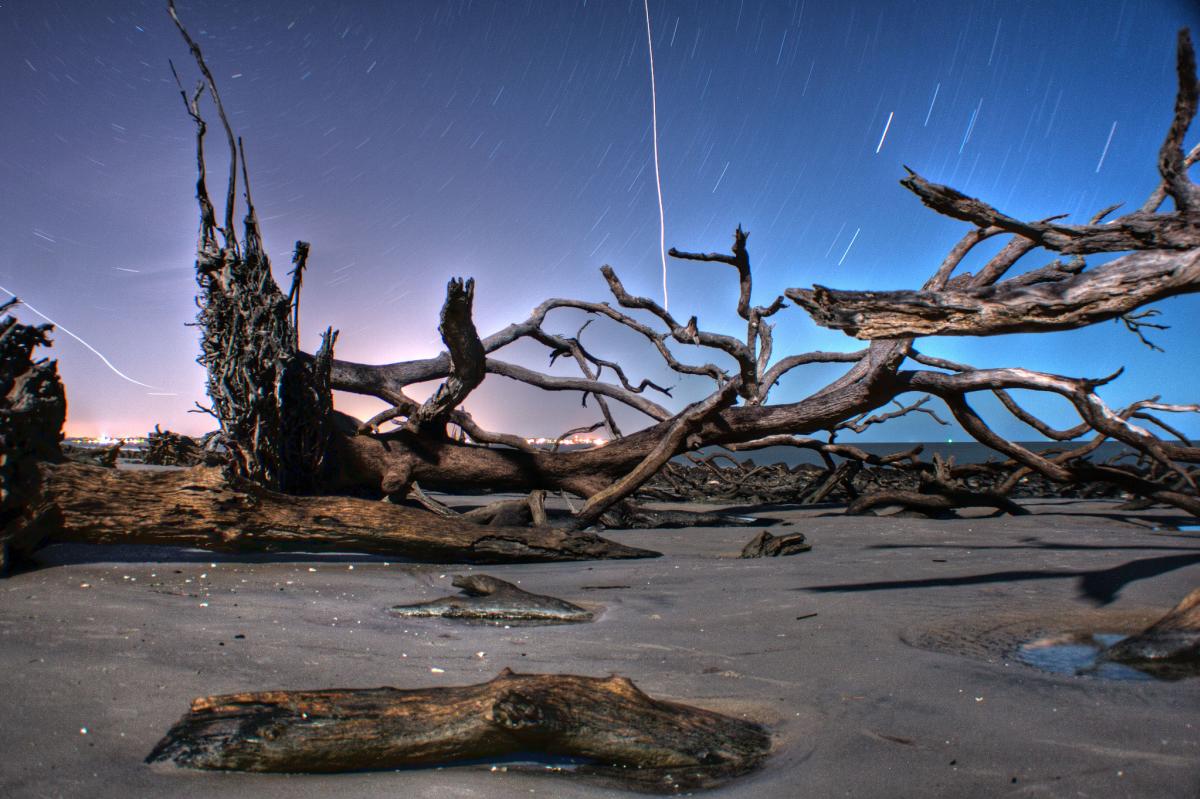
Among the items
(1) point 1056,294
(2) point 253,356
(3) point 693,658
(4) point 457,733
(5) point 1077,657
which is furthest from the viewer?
(2) point 253,356

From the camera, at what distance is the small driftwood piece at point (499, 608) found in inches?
144

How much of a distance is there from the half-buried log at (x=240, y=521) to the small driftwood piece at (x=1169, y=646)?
3.62 m

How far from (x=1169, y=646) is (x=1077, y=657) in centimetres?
30

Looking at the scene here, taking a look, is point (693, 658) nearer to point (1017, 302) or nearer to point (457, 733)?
point (457, 733)

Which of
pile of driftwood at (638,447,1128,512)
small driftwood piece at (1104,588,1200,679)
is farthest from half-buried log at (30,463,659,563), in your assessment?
pile of driftwood at (638,447,1128,512)

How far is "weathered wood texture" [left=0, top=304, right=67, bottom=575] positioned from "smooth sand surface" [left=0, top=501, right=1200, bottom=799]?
257mm

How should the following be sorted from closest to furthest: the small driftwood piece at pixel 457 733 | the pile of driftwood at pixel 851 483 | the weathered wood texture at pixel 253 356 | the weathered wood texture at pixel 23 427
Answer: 1. the small driftwood piece at pixel 457 733
2. the weathered wood texture at pixel 23 427
3. the weathered wood texture at pixel 253 356
4. the pile of driftwood at pixel 851 483

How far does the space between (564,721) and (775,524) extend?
22.6ft

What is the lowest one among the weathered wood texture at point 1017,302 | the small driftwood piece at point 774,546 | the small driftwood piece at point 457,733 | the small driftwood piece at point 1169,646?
the small driftwood piece at point 457,733

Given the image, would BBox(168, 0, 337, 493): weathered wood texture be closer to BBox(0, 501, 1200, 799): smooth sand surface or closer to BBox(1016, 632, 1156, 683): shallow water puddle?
BBox(0, 501, 1200, 799): smooth sand surface

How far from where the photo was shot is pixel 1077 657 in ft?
9.35

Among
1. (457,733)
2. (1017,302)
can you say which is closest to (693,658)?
(457,733)

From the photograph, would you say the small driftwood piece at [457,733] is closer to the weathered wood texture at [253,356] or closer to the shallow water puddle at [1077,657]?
the shallow water puddle at [1077,657]

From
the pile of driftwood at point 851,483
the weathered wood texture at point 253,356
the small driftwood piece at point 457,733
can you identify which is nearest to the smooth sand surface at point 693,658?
the small driftwood piece at point 457,733
